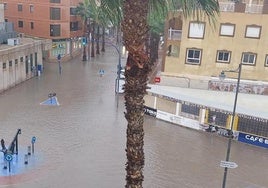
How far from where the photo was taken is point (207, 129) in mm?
28109

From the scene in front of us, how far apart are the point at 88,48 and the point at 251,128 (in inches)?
1612

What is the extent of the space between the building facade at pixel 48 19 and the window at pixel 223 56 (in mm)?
28584

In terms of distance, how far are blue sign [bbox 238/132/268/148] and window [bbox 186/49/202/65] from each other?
939 centimetres

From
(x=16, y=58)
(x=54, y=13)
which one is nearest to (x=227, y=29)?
(x=16, y=58)

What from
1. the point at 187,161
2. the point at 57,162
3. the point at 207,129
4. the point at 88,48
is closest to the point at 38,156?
the point at 57,162

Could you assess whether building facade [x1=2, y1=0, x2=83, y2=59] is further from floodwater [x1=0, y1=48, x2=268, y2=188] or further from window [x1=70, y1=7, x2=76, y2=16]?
floodwater [x1=0, y1=48, x2=268, y2=188]

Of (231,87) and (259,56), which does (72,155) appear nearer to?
(231,87)

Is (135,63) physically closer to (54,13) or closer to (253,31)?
(253,31)

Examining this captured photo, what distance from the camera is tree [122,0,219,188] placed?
8.19 meters

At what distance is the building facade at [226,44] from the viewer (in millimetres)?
31359

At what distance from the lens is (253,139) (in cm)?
2602

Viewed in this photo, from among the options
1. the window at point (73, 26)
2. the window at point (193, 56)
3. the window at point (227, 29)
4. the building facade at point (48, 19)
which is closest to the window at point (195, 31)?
the window at point (193, 56)

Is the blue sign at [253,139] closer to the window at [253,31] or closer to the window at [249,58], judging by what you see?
the window at [249,58]

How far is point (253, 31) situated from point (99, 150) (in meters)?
17.3
